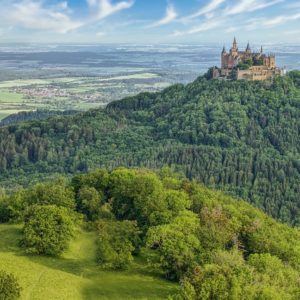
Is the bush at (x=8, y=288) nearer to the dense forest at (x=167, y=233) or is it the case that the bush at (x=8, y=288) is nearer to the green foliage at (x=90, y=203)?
the dense forest at (x=167, y=233)

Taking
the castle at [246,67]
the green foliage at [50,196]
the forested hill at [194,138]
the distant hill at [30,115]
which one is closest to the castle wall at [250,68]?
the castle at [246,67]

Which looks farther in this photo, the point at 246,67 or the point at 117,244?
the point at 246,67

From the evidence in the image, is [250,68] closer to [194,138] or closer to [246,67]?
[246,67]

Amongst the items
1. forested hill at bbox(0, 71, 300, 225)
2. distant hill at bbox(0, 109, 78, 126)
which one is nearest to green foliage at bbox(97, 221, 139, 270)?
forested hill at bbox(0, 71, 300, 225)

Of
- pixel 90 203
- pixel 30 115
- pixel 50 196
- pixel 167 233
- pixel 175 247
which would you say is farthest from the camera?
pixel 30 115

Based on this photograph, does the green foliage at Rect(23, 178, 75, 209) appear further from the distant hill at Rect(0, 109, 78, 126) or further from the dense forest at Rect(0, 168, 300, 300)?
the distant hill at Rect(0, 109, 78, 126)

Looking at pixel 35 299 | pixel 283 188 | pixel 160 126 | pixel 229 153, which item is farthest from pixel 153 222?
pixel 160 126

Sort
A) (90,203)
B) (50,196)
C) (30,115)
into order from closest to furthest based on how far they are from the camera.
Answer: (50,196) → (90,203) → (30,115)

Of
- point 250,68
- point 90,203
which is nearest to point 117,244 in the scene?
point 90,203
